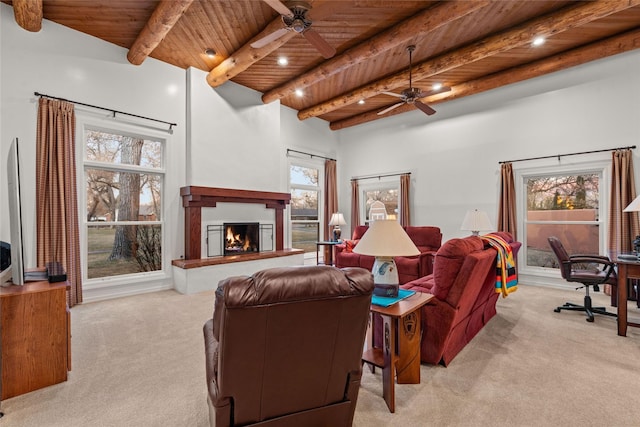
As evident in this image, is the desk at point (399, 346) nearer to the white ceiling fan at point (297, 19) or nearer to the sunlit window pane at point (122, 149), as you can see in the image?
the white ceiling fan at point (297, 19)

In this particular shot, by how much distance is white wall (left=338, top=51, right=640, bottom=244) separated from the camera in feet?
14.8

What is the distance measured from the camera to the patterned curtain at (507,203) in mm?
5276

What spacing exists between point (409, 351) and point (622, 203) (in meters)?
4.51

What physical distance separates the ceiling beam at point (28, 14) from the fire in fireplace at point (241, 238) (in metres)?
3.52

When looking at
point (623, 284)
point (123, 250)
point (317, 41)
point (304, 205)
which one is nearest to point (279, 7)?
point (317, 41)

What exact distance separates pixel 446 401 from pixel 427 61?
4.74 m

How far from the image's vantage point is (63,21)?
383cm

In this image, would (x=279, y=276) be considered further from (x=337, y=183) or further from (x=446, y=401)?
(x=337, y=183)

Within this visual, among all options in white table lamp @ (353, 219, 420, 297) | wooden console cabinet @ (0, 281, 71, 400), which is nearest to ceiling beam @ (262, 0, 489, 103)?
white table lamp @ (353, 219, 420, 297)

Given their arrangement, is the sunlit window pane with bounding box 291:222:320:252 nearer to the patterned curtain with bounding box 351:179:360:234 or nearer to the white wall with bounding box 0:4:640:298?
the patterned curtain with bounding box 351:179:360:234

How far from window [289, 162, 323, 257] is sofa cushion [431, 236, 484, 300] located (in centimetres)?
507

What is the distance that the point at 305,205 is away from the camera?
7.42 metres

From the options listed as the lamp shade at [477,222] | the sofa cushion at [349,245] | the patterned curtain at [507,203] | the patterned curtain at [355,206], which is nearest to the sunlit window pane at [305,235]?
the patterned curtain at [355,206]

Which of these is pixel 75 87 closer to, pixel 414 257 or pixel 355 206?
pixel 414 257
